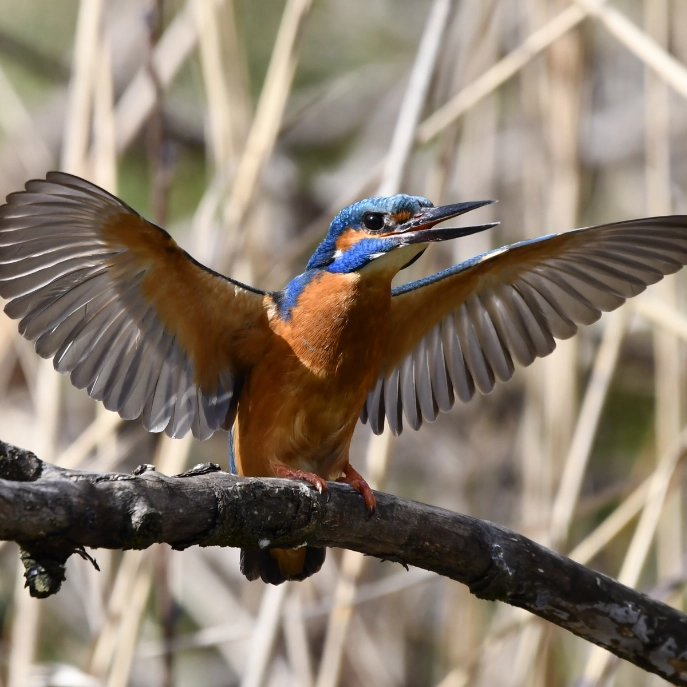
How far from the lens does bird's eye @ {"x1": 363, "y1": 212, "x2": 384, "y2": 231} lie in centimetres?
268

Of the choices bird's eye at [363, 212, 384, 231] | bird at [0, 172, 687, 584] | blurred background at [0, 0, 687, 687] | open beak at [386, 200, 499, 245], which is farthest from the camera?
blurred background at [0, 0, 687, 687]

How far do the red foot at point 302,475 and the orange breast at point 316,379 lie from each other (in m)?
0.07

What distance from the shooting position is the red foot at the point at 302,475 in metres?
2.20

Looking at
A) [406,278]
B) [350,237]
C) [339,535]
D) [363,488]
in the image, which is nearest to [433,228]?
[350,237]

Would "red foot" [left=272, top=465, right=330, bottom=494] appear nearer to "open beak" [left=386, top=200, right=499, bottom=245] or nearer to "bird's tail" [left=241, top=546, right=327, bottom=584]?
"bird's tail" [left=241, top=546, right=327, bottom=584]

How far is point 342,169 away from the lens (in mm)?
5203

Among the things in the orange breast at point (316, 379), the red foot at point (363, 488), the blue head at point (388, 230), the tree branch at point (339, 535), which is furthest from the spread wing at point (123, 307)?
the tree branch at point (339, 535)

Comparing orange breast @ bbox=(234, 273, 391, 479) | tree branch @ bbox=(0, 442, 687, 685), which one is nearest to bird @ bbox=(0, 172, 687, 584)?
orange breast @ bbox=(234, 273, 391, 479)

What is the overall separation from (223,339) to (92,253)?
49 centimetres

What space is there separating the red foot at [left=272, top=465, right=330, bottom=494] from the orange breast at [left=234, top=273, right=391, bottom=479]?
7cm

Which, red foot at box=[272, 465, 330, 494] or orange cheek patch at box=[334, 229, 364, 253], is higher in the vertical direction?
orange cheek patch at box=[334, 229, 364, 253]

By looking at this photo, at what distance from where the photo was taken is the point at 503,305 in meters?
2.89

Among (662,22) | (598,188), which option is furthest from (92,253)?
(598,188)

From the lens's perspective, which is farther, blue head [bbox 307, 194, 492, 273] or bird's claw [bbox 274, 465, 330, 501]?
blue head [bbox 307, 194, 492, 273]
